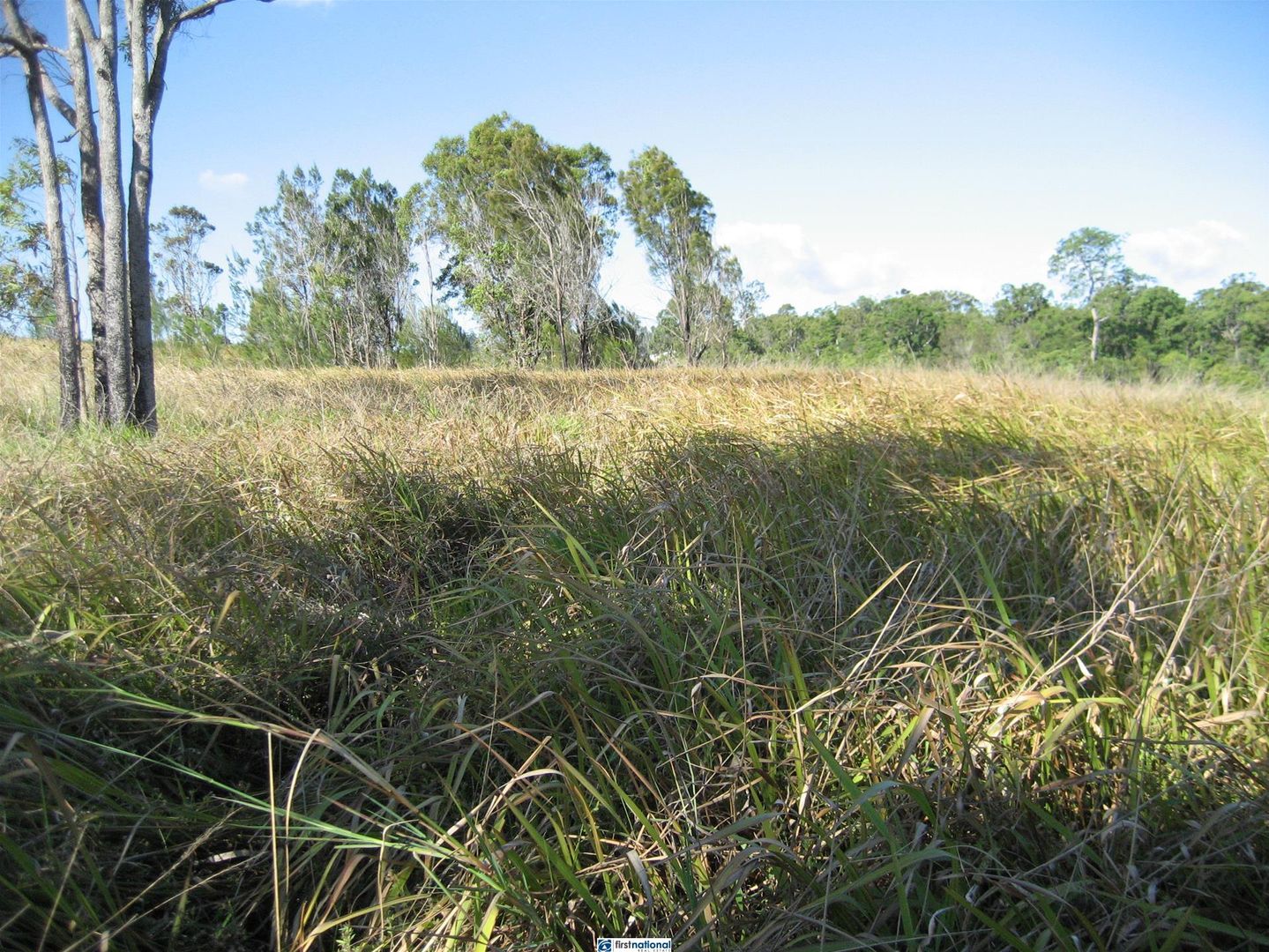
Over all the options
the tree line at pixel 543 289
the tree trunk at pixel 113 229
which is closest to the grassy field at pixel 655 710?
the tree trunk at pixel 113 229

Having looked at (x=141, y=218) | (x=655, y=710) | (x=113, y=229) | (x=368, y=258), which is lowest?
(x=655, y=710)

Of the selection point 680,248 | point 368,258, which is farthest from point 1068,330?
point 368,258

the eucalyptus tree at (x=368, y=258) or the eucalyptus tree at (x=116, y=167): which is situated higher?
the eucalyptus tree at (x=368, y=258)

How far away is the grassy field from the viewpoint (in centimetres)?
106

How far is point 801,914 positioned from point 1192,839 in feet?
2.02

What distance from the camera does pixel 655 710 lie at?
1.38 meters

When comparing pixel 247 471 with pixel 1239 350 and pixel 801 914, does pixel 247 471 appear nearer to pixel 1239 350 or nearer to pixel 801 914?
pixel 801 914

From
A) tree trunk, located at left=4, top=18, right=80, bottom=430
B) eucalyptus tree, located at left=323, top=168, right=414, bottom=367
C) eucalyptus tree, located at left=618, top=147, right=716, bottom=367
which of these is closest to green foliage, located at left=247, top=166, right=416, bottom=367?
eucalyptus tree, located at left=323, top=168, right=414, bottom=367

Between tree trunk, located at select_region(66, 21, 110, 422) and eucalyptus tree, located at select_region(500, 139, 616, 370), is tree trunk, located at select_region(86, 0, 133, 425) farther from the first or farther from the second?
eucalyptus tree, located at select_region(500, 139, 616, 370)

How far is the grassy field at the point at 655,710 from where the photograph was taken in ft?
3.46

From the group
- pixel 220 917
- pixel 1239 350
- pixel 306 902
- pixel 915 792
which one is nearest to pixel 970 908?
pixel 915 792

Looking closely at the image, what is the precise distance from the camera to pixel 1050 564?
76.7 inches

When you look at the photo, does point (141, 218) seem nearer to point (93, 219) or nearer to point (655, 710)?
point (93, 219)

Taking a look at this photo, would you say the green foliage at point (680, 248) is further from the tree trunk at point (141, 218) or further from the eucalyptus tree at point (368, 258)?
the tree trunk at point (141, 218)
